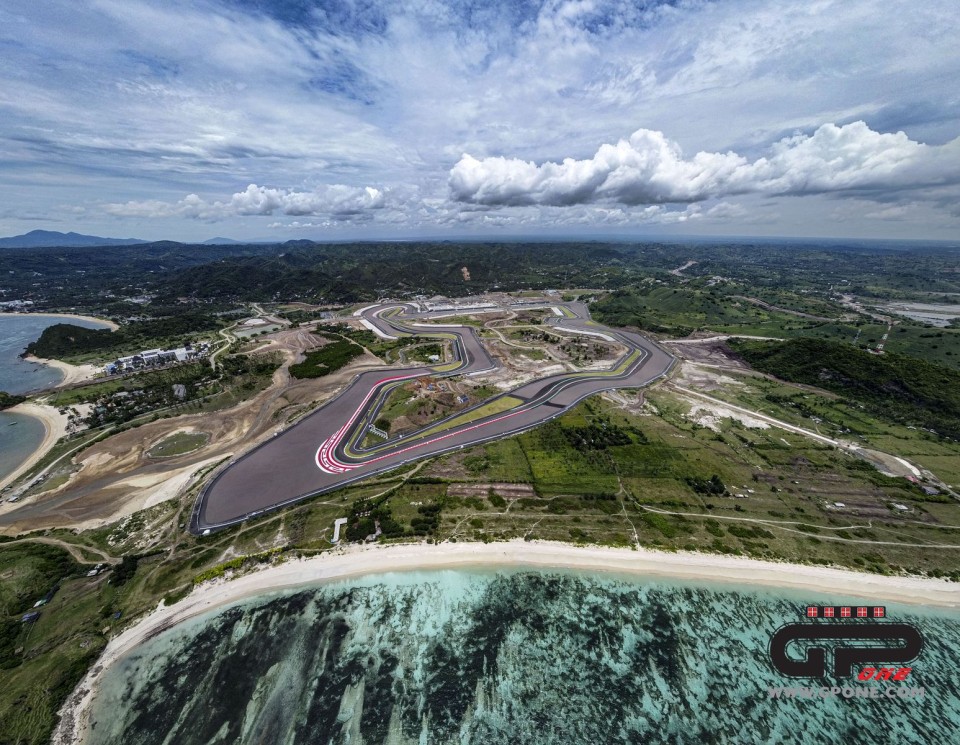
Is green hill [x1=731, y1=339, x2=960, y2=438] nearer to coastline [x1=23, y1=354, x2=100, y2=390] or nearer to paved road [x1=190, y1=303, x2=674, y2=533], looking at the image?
paved road [x1=190, y1=303, x2=674, y2=533]

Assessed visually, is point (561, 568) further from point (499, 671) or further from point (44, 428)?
point (44, 428)

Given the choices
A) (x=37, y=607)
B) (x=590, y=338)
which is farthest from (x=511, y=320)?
(x=37, y=607)

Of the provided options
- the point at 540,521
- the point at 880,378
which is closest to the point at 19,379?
the point at 540,521

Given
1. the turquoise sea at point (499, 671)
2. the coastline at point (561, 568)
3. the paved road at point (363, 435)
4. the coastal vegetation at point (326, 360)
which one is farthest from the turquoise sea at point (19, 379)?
the turquoise sea at point (499, 671)

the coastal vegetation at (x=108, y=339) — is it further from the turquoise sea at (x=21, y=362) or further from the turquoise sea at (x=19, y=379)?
the turquoise sea at (x=19, y=379)

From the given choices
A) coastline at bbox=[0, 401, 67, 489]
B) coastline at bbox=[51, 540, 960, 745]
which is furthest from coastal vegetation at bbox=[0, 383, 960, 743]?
coastline at bbox=[0, 401, 67, 489]

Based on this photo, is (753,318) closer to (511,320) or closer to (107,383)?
(511,320)

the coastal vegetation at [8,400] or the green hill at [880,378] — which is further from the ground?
the coastal vegetation at [8,400]
